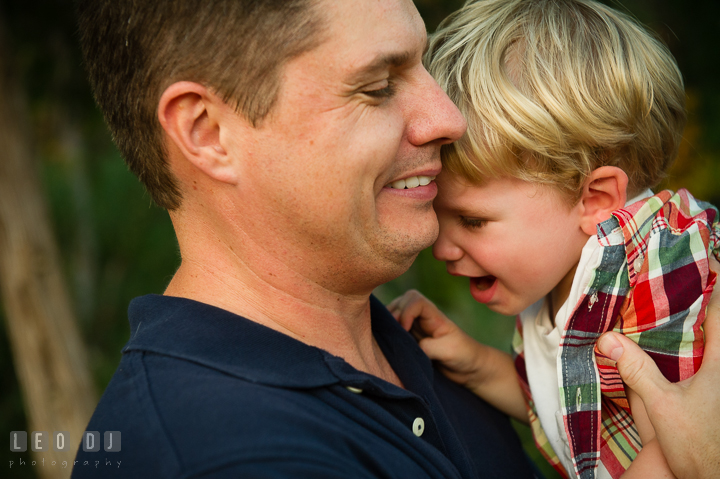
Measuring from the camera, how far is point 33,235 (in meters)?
4.08

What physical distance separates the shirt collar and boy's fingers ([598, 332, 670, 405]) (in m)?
0.68

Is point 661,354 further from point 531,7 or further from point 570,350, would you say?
point 531,7

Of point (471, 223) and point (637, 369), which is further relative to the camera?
point (471, 223)

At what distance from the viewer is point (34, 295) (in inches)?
163

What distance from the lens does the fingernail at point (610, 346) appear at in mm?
1758

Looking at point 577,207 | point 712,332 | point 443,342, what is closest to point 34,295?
point 443,342

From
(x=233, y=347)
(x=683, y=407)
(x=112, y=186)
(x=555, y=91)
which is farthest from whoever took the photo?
(x=112, y=186)

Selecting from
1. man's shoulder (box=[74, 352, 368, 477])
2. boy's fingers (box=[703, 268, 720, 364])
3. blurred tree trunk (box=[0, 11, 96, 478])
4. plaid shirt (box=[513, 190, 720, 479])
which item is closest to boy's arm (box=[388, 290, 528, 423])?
plaid shirt (box=[513, 190, 720, 479])

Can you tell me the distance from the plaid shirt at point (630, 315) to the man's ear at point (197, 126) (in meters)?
1.15

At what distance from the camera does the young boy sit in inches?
71.5

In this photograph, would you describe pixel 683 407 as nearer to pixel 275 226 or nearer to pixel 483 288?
pixel 483 288

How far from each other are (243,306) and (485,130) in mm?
930

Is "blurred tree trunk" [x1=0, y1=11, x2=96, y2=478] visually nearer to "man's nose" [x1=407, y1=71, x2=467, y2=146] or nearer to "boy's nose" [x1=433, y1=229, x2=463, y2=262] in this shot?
"boy's nose" [x1=433, y1=229, x2=463, y2=262]

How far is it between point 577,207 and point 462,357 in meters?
0.65
